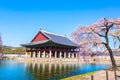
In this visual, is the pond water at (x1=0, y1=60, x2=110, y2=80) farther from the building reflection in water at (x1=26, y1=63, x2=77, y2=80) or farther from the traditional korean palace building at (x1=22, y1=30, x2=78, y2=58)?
the traditional korean palace building at (x1=22, y1=30, x2=78, y2=58)

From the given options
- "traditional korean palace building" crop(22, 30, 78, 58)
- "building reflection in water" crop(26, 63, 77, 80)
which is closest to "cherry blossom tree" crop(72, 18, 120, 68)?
"building reflection in water" crop(26, 63, 77, 80)

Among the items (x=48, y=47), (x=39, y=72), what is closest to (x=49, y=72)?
(x=39, y=72)

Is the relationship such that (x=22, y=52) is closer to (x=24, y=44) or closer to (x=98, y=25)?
(x=24, y=44)

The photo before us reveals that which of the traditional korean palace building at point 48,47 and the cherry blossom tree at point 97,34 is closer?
the cherry blossom tree at point 97,34

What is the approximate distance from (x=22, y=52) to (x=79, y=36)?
7422 cm

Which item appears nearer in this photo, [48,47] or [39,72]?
[39,72]

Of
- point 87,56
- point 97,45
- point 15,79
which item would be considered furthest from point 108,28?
point 15,79

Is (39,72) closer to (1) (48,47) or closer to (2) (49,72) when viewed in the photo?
(2) (49,72)

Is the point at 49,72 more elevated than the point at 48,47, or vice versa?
the point at 48,47

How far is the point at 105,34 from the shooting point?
22234 mm

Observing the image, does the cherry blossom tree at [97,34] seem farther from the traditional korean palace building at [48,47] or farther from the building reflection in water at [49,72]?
the traditional korean palace building at [48,47]

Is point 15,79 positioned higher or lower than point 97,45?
lower

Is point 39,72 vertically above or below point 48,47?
below

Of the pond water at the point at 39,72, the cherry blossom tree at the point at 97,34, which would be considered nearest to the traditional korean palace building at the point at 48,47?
the pond water at the point at 39,72
